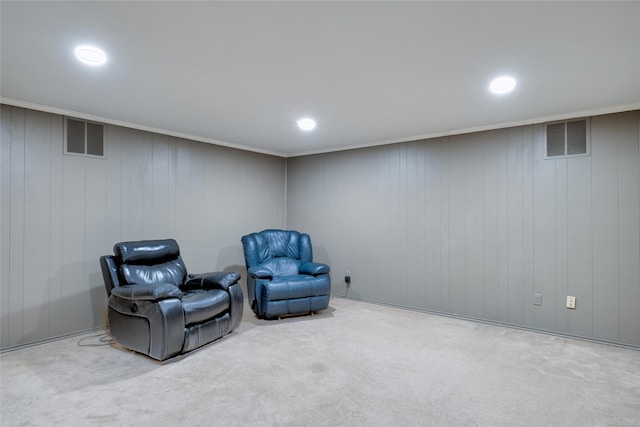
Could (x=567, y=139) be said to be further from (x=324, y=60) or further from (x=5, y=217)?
(x=5, y=217)

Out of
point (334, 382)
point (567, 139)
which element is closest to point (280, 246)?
point (334, 382)

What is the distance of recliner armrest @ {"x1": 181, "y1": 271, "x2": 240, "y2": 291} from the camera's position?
3571 millimetres

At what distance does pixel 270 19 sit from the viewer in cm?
190

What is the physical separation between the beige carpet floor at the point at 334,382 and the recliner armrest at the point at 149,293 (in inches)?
20.7

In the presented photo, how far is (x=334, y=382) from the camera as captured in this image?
2.54 m

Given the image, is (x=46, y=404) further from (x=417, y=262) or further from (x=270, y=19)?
(x=417, y=262)

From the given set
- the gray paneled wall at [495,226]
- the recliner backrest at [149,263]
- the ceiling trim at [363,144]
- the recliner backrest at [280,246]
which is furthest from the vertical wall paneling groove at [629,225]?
the recliner backrest at [149,263]

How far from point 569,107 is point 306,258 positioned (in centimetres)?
337

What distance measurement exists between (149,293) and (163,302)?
132 millimetres

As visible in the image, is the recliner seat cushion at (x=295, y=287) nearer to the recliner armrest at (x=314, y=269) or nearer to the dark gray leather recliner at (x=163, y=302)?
the recliner armrest at (x=314, y=269)

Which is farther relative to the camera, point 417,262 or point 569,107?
point 417,262

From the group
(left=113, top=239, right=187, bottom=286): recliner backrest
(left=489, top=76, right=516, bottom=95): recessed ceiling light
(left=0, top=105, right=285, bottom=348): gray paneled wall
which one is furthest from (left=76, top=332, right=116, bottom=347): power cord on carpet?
(left=489, top=76, right=516, bottom=95): recessed ceiling light

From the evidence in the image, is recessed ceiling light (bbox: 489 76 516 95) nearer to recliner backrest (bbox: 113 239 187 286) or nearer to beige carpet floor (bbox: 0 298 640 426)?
beige carpet floor (bbox: 0 298 640 426)

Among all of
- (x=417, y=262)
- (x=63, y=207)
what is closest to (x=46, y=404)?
(x=63, y=207)
